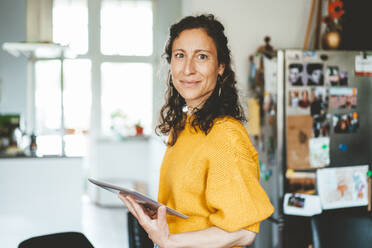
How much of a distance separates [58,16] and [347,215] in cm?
532

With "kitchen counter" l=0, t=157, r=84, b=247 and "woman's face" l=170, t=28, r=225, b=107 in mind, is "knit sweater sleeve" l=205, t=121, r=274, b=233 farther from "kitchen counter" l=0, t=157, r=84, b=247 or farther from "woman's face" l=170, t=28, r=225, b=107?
"kitchen counter" l=0, t=157, r=84, b=247

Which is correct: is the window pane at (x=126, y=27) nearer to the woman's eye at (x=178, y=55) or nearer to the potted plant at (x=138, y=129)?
the potted plant at (x=138, y=129)

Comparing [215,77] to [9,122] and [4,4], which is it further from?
[4,4]

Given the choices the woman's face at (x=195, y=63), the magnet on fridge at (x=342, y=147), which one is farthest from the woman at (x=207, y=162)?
the magnet on fridge at (x=342, y=147)

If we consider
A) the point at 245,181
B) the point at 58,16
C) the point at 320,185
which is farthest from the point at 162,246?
the point at 58,16

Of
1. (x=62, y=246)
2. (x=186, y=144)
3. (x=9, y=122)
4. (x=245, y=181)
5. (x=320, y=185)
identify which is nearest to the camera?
(x=245, y=181)

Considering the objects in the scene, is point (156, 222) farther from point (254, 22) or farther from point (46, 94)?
point (46, 94)

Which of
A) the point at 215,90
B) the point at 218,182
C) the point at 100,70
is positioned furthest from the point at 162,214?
the point at 100,70

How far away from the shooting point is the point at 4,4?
18.7ft

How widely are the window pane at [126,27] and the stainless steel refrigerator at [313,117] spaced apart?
12.2 ft

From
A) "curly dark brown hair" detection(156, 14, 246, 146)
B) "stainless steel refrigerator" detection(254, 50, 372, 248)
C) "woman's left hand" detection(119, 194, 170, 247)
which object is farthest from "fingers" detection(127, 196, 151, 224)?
"stainless steel refrigerator" detection(254, 50, 372, 248)

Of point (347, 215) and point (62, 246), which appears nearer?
point (62, 246)

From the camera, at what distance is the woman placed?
2.67 ft

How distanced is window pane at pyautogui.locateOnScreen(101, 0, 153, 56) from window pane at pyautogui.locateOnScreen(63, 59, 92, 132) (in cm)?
51
